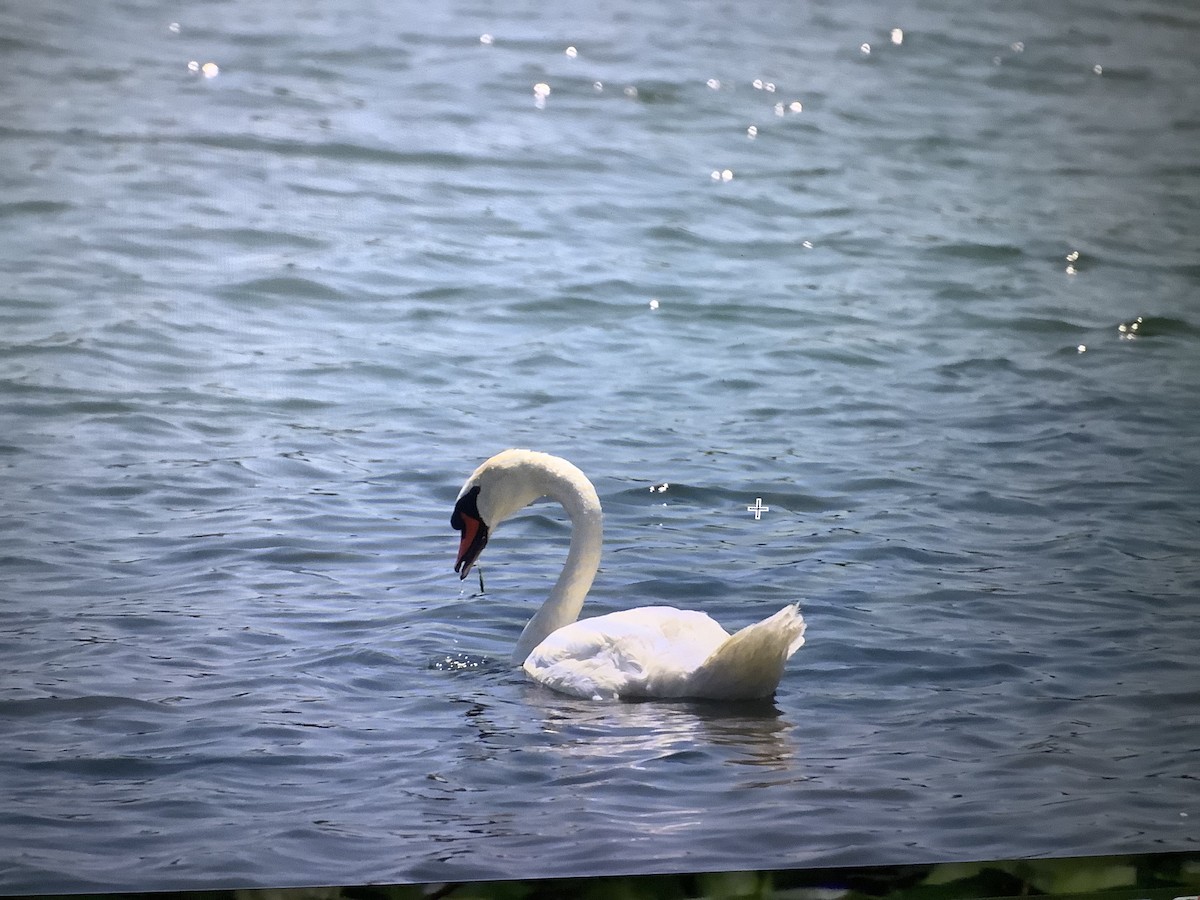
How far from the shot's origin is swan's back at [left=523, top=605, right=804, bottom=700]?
12.1 ft

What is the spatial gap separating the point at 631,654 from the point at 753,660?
28 centimetres

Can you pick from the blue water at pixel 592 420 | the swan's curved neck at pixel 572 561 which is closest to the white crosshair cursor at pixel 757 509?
the blue water at pixel 592 420

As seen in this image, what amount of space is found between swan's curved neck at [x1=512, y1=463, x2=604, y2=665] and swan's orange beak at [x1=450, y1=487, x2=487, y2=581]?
181 millimetres

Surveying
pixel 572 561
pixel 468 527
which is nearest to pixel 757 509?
pixel 572 561

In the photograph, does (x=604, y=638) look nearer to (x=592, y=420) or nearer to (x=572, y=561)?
(x=572, y=561)

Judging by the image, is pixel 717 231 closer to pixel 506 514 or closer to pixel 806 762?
pixel 506 514

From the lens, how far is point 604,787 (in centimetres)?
330

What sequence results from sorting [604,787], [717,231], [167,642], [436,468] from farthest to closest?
[717,231] → [436,468] → [167,642] → [604,787]

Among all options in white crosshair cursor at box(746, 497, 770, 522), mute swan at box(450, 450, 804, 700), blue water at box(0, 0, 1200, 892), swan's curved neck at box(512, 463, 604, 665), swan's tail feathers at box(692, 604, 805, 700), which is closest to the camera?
blue water at box(0, 0, 1200, 892)

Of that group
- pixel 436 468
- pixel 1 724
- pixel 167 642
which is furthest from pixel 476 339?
pixel 1 724

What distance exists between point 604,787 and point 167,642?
1.24 m

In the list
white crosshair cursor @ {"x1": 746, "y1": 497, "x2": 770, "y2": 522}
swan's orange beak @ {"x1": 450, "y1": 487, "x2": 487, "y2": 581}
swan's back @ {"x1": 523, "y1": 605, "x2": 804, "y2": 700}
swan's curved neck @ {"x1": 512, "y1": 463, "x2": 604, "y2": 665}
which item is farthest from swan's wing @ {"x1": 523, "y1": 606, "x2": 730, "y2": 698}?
white crosshair cursor @ {"x1": 746, "y1": 497, "x2": 770, "y2": 522}

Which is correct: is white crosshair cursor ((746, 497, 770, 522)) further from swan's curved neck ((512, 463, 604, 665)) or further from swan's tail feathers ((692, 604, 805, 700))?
swan's tail feathers ((692, 604, 805, 700))

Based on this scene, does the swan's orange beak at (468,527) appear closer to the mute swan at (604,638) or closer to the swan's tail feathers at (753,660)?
the mute swan at (604,638)
